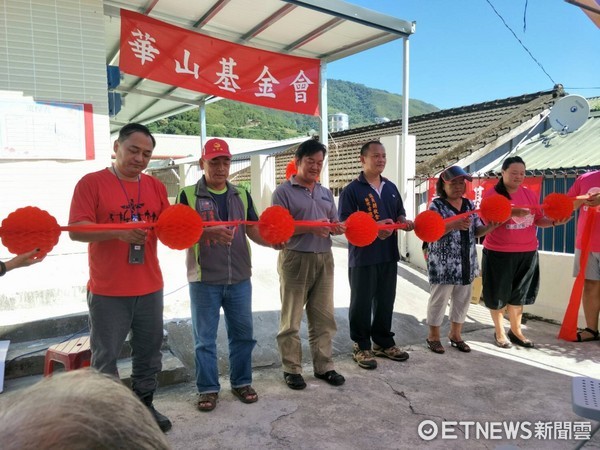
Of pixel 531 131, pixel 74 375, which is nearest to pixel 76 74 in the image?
pixel 74 375

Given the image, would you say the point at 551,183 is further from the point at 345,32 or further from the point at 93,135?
the point at 93,135

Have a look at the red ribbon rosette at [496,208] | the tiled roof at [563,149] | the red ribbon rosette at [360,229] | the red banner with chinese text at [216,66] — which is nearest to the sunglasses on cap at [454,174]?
the red ribbon rosette at [496,208]

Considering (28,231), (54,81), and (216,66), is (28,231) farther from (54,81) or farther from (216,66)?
(216,66)

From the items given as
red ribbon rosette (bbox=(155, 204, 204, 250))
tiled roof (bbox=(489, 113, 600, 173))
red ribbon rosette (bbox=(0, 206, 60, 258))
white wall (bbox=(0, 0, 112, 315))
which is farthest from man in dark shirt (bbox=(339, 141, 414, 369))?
tiled roof (bbox=(489, 113, 600, 173))

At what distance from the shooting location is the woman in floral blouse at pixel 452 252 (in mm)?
4289

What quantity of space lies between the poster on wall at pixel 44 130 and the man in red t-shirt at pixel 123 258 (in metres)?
2.76

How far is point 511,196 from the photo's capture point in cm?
455

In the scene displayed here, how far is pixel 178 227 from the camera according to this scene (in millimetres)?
2701

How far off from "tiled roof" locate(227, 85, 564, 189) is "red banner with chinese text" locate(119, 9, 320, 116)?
217 cm

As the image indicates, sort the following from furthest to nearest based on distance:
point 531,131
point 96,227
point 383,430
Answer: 1. point 531,131
2. point 383,430
3. point 96,227

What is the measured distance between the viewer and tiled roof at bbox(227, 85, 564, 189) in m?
9.86

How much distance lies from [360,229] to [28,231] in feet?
7.44

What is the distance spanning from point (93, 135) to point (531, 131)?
9933mm

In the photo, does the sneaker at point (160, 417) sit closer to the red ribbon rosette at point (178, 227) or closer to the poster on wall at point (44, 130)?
the red ribbon rosette at point (178, 227)
